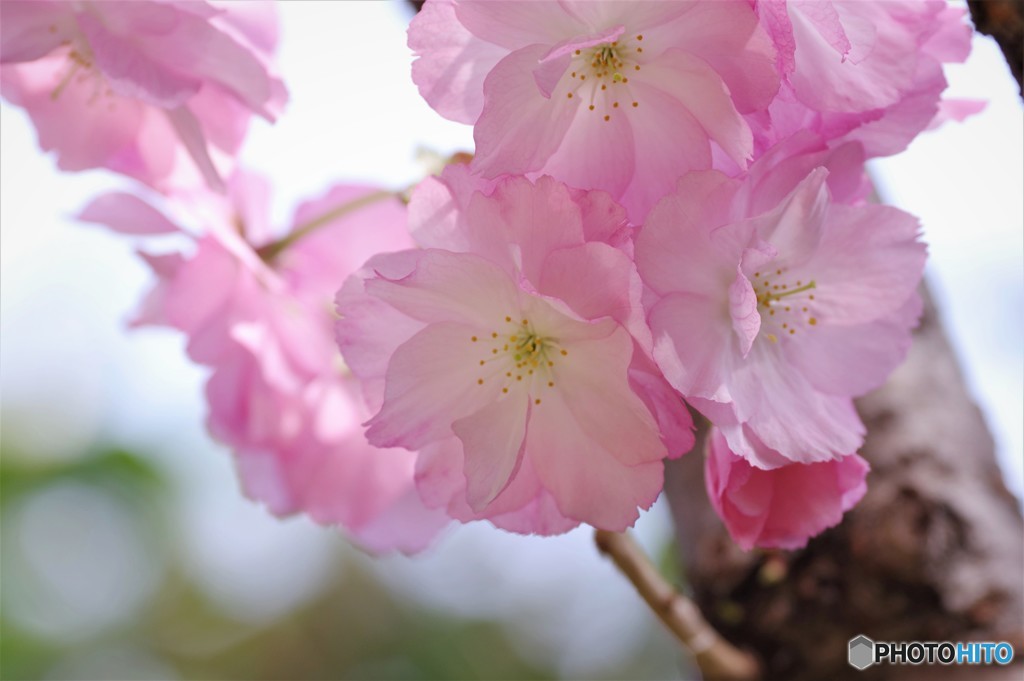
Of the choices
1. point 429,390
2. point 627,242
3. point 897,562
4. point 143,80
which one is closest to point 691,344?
point 627,242

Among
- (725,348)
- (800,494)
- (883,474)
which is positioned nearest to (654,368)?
(725,348)

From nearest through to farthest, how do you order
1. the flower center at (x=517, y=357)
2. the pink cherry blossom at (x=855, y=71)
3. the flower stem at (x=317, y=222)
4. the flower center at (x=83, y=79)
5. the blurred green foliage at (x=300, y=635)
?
the pink cherry blossom at (x=855, y=71), the flower center at (x=517, y=357), the flower center at (x=83, y=79), the flower stem at (x=317, y=222), the blurred green foliage at (x=300, y=635)

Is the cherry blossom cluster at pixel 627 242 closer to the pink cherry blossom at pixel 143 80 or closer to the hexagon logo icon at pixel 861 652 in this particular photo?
the pink cherry blossom at pixel 143 80

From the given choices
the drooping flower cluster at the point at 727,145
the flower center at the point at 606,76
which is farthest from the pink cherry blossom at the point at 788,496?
the flower center at the point at 606,76

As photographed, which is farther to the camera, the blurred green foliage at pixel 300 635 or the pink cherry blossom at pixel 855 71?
the blurred green foliage at pixel 300 635

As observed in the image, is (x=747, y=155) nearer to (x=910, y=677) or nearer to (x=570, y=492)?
(x=570, y=492)

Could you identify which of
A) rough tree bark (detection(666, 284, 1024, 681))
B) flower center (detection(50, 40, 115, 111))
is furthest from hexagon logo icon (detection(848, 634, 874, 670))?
flower center (detection(50, 40, 115, 111))

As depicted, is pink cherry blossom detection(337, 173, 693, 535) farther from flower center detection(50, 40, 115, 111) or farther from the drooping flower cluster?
flower center detection(50, 40, 115, 111)
